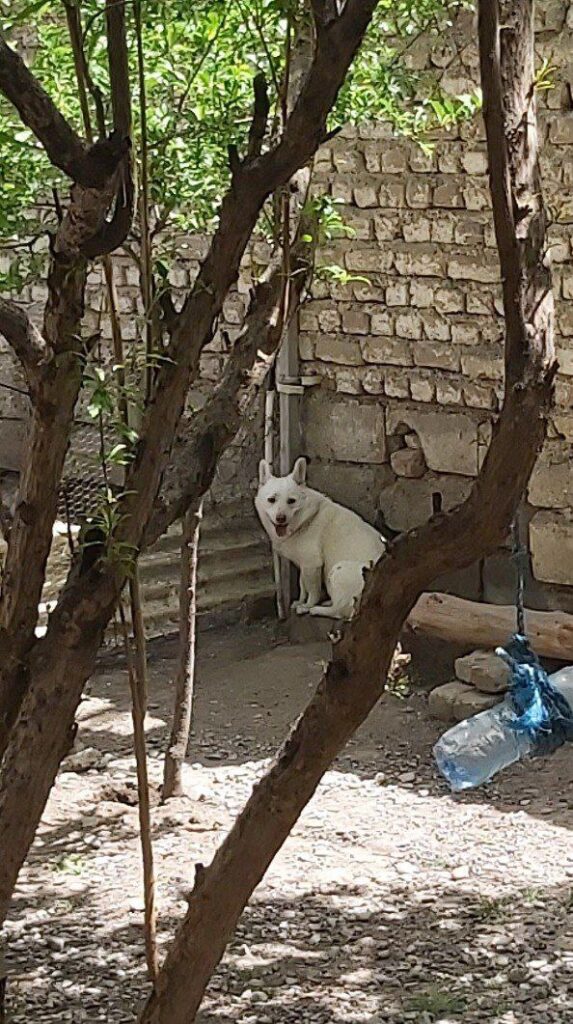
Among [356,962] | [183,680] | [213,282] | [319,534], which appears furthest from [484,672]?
[213,282]

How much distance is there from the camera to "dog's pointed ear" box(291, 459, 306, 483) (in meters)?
8.01

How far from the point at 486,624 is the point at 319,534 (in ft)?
3.83

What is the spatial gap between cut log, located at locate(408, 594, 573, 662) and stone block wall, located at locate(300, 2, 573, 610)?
0.23 m

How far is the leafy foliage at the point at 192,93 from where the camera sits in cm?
440

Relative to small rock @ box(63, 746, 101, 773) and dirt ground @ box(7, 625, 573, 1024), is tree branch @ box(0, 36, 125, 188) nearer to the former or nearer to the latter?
dirt ground @ box(7, 625, 573, 1024)

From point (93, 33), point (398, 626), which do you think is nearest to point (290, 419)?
point (93, 33)

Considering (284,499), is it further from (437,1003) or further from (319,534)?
(437,1003)

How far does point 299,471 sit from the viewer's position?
8062 millimetres

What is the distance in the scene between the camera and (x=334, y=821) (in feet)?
19.8

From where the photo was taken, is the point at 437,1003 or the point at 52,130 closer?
the point at 52,130

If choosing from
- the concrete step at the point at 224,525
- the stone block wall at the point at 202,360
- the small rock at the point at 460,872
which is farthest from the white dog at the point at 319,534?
the small rock at the point at 460,872

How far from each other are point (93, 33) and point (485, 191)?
3.93 meters

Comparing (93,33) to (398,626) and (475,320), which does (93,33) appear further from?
(475,320)

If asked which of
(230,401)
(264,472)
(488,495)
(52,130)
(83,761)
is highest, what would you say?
(52,130)
